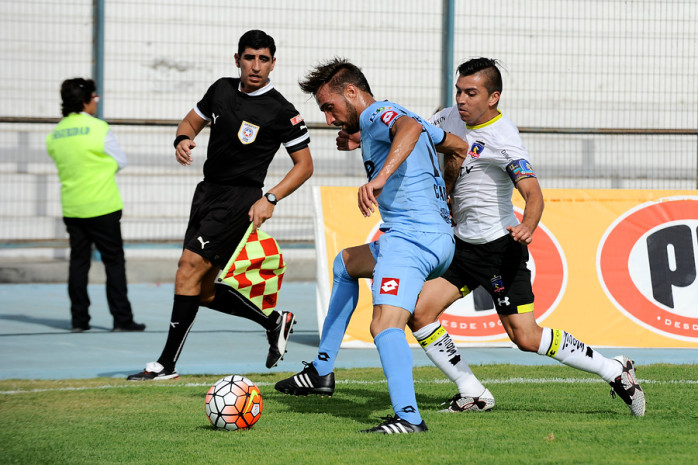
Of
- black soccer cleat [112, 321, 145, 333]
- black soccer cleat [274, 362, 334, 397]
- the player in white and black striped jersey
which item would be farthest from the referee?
black soccer cleat [112, 321, 145, 333]

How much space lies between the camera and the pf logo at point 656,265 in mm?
8195

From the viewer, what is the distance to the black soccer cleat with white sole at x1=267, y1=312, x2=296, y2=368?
22.3ft

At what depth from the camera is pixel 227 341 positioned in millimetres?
8875

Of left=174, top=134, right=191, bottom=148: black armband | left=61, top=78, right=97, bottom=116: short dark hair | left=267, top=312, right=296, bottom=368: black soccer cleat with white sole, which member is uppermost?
left=61, top=78, right=97, bottom=116: short dark hair

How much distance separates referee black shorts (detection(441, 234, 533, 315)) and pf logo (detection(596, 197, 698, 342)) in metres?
2.87

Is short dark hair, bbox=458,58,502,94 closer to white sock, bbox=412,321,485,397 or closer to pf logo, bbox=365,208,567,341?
white sock, bbox=412,321,485,397

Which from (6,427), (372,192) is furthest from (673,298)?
(6,427)

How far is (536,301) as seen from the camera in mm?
8195

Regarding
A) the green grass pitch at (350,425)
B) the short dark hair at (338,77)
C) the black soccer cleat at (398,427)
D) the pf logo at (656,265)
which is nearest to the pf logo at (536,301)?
the pf logo at (656,265)

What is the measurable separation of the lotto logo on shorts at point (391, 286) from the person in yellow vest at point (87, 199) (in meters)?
4.96

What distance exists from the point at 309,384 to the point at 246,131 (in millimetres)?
1856

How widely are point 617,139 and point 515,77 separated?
5.54ft

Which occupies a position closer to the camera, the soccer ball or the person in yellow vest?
the soccer ball

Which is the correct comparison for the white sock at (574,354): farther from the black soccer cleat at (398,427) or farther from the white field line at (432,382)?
the white field line at (432,382)
